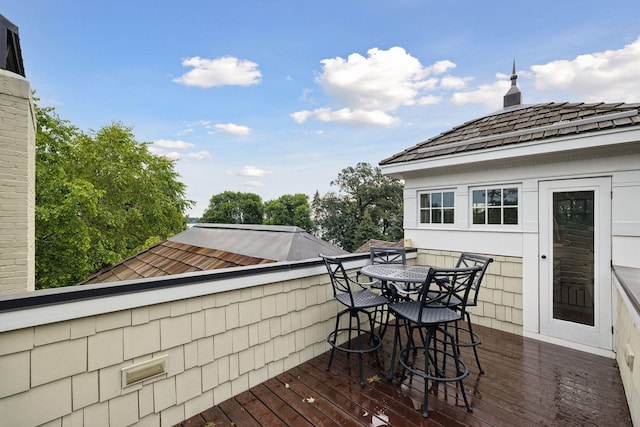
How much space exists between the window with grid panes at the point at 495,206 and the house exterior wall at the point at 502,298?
496 millimetres

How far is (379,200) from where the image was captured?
31.5 m

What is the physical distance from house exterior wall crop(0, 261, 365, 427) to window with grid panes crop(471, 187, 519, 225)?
2.60 meters

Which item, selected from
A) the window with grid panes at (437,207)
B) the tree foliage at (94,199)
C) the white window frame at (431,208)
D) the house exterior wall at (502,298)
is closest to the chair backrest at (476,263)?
the house exterior wall at (502,298)

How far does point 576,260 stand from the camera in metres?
3.20

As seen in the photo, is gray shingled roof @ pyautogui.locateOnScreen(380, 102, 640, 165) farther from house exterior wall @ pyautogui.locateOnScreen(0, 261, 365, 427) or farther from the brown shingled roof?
the brown shingled roof

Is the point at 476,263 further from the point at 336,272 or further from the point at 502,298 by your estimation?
the point at 336,272

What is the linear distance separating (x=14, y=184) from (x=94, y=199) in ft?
24.2

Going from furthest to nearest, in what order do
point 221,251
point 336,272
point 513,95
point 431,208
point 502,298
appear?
point 513,95 < point 431,208 < point 221,251 < point 502,298 < point 336,272

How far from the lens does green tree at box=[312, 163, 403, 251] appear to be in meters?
30.1

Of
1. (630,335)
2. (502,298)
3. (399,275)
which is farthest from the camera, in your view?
(502,298)

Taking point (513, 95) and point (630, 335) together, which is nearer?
point (630, 335)

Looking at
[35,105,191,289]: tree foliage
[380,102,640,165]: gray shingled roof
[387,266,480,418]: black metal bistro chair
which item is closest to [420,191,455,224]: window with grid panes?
[380,102,640,165]: gray shingled roof

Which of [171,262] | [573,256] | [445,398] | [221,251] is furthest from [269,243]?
[573,256]

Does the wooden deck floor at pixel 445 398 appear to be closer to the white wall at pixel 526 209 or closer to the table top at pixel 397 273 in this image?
the table top at pixel 397 273
